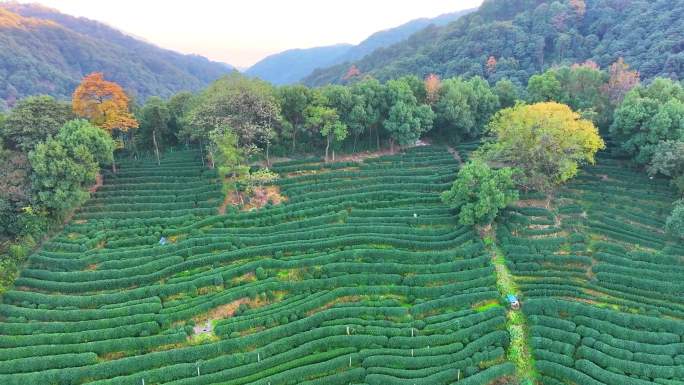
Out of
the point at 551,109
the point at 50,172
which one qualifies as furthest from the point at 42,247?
the point at 551,109

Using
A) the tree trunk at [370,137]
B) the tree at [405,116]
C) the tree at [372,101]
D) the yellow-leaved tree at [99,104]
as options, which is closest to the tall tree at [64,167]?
the yellow-leaved tree at [99,104]

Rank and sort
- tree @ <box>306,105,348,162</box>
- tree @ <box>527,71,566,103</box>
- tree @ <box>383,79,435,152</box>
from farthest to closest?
tree @ <box>527,71,566,103</box>
tree @ <box>383,79,435,152</box>
tree @ <box>306,105,348,162</box>

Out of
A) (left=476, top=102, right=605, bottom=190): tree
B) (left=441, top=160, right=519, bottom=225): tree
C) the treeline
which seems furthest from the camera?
(left=476, top=102, right=605, bottom=190): tree

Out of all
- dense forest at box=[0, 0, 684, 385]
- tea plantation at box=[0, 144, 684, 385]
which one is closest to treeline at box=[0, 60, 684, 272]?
dense forest at box=[0, 0, 684, 385]

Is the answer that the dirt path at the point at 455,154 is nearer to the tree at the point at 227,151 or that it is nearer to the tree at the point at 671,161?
the tree at the point at 671,161

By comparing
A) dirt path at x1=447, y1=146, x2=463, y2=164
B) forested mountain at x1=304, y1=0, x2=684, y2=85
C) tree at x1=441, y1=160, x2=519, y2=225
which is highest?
forested mountain at x1=304, y1=0, x2=684, y2=85

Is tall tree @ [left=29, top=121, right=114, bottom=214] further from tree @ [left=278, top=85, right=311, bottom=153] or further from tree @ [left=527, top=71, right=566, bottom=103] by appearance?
tree @ [left=527, top=71, right=566, bottom=103]

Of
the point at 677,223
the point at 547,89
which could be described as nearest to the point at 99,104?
the point at 547,89

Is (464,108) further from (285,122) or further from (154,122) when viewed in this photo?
(154,122)
